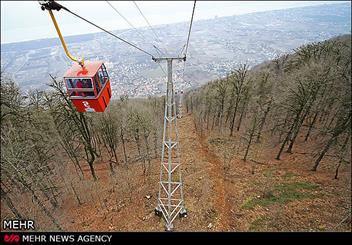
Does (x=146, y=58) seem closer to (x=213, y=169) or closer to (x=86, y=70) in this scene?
(x=213, y=169)

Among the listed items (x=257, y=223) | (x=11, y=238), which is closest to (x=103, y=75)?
(x=11, y=238)

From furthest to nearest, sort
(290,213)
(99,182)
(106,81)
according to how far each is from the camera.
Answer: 1. (99,182)
2. (290,213)
3. (106,81)

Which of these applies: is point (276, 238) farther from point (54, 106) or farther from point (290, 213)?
point (54, 106)

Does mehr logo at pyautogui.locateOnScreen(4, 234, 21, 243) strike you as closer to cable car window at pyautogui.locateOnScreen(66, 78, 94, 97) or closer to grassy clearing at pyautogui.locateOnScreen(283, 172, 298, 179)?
cable car window at pyautogui.locateOnScreen(66, 78, 94, 97)

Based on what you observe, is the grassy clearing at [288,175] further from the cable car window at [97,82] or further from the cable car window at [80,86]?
the cable car window at [80,86]

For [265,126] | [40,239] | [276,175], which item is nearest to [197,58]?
[265,126]

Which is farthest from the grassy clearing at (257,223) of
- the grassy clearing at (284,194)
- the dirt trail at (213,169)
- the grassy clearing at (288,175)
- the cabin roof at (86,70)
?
the cabin roof at (86,70)

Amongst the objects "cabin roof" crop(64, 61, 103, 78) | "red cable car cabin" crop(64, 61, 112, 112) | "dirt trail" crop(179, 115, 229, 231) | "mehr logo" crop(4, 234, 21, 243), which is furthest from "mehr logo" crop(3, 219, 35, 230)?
"dirt trail" crop(179, 115, 229, 231)
